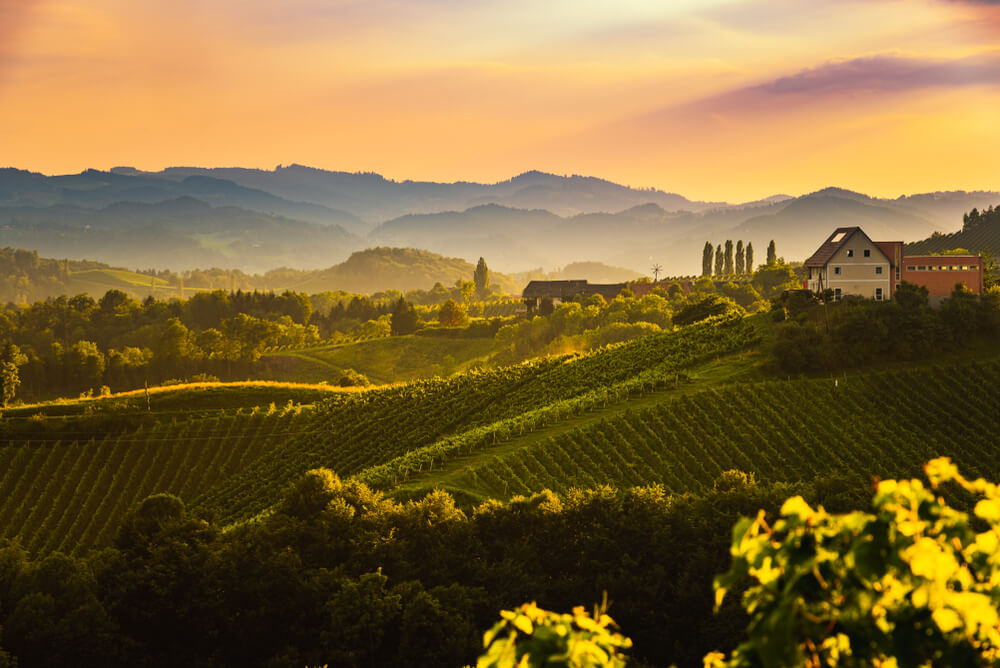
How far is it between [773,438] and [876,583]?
138 ft

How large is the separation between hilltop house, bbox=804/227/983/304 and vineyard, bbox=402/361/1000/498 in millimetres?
14195

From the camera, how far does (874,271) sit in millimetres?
63625

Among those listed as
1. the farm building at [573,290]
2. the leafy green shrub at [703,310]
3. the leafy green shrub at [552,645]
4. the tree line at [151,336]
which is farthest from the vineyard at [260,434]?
the farm building at [573,290]

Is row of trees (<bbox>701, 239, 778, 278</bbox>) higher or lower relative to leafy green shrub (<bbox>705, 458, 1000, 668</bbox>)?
higher

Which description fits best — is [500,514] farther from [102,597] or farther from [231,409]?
[231,409]

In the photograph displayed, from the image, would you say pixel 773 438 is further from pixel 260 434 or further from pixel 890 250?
pixel 260 434

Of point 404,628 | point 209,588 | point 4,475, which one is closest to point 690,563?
point 404,628

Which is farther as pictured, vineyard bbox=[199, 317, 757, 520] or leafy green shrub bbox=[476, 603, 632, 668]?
vineyard bbox=[199, 317, 757, 520]

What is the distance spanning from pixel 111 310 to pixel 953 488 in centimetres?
18934

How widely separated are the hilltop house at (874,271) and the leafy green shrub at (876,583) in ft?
207

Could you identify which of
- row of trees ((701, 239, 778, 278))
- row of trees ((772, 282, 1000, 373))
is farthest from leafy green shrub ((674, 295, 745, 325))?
row of trees ((701, 239, 778, 278))

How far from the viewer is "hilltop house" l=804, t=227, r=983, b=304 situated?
6356 cm

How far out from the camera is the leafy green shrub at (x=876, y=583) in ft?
16.8

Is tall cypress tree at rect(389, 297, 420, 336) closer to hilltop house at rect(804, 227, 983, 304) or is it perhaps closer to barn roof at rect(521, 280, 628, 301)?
barn roof at rect(521, 280, 628, 301)
